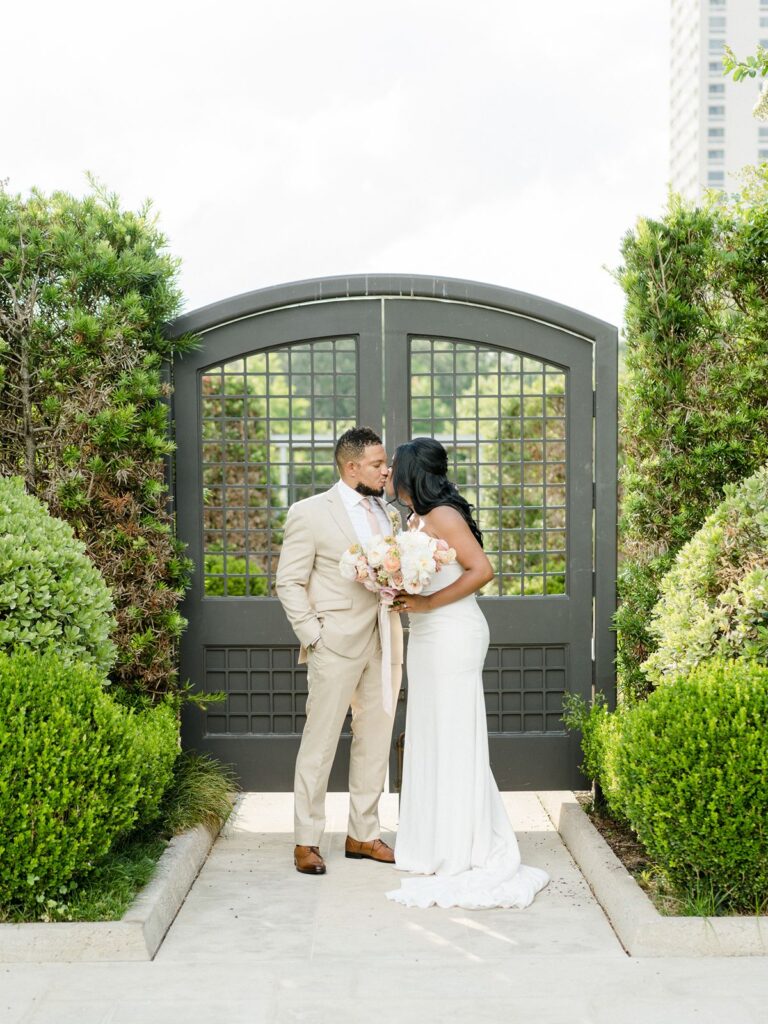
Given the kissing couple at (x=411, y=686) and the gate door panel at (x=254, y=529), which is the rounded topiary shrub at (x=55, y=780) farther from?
the gate door panel at (x=254, y=529)

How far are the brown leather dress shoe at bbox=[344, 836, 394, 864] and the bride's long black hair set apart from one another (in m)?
1.72

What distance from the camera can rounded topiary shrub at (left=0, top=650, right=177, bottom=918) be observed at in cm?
432

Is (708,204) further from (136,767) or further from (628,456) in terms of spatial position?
(136,767)

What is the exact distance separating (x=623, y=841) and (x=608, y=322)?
2.91 m

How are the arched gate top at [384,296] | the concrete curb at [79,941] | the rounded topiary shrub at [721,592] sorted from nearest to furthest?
the concrete curb at [79,941]
the rounded topiary shrub at [721,592]
the arched gate top at [384,296]

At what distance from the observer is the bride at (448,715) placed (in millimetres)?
5102

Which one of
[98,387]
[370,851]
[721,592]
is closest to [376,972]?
[370,851]

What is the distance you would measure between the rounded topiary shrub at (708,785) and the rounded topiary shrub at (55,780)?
2.13 m

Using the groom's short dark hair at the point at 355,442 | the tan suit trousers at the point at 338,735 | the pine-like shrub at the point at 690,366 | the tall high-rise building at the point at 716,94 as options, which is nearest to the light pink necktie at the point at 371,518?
the groom's short dark hair at the point at 355,442

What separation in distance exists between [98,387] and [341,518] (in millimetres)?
1695

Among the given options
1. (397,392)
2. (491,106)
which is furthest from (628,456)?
(491,106)

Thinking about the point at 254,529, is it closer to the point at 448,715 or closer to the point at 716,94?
the point at 448,715

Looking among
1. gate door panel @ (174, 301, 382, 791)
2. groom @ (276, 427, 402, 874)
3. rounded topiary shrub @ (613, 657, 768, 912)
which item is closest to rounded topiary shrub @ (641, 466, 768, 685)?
rounded topiary shrub @ (613, 657, 768, 912)

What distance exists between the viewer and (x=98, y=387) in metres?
6.12
